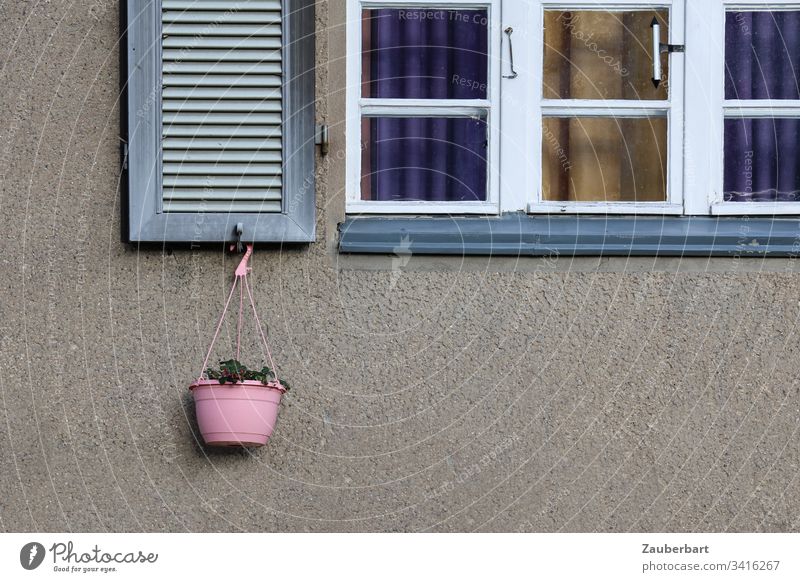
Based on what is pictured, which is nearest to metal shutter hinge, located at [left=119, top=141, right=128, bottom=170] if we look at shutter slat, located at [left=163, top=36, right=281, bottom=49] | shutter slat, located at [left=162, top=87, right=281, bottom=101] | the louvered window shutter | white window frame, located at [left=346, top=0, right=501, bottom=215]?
the louvered window shutter

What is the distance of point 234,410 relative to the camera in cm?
591

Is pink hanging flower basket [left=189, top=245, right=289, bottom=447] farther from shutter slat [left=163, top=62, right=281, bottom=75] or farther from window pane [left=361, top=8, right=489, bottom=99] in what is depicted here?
window pane [left=361, top=8, right=489, bottom=99]

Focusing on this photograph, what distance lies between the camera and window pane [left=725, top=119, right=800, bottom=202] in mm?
6398

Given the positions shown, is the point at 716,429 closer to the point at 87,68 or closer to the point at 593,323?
the point at 593,323

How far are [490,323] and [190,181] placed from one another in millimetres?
1245

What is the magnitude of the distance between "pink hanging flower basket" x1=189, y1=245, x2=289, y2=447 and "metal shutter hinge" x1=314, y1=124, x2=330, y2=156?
2.89 feet

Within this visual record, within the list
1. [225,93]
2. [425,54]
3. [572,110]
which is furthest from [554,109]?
[225,93]

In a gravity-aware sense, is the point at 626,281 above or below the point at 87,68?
below

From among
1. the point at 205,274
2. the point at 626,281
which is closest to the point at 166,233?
the point at 205,274

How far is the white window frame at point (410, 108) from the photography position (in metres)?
6.33

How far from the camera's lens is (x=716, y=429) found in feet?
20.1

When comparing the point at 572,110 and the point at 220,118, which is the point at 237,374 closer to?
the point at 220,118

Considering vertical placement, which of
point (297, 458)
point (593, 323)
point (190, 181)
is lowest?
point (297, 458)

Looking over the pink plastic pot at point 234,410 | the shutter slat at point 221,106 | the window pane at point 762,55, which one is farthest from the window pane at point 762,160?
the pink plastic pot at point 234,410
